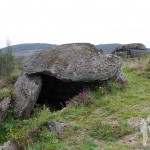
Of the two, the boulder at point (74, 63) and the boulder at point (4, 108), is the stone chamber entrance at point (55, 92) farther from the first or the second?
the boulder at point (4, 108)

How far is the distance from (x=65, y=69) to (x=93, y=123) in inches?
129

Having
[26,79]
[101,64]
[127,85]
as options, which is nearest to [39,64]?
[26,79]

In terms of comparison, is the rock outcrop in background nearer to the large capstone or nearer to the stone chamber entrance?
the stone chamber entrance

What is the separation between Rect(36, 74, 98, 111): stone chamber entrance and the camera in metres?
13.5

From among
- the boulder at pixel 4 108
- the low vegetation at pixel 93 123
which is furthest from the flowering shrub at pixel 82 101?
the boulder at pixel 4 108

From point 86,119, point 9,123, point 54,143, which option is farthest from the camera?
point 9,123

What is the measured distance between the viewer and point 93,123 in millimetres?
9039

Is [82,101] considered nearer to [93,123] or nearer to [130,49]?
[93,123]

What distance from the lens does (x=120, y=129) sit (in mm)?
8398

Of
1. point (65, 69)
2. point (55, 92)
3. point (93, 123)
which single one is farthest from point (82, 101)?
point (55, 92)

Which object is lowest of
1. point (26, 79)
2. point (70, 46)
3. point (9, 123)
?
point (9, 123)

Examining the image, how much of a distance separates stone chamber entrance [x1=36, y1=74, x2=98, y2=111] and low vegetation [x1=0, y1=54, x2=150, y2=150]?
4.98ft

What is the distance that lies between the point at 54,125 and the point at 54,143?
0.95 meters

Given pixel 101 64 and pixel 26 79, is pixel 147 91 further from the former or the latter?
pixel 26 79
